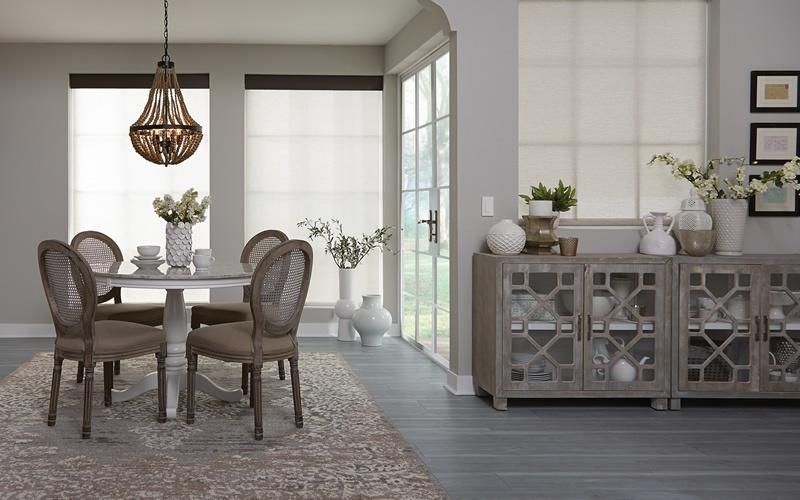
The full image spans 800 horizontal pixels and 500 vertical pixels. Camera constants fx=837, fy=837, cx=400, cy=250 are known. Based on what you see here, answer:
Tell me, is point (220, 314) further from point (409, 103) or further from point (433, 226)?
point (409, 103)

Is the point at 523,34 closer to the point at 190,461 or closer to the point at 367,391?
the point at 367,391

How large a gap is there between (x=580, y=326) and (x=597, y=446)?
84 centimetres

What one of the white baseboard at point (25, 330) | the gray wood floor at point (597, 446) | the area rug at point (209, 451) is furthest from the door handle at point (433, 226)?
the white baseboard at point (25, 330)

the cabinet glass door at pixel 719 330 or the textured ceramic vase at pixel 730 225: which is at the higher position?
the textured ceramic vase at pixel 730 225

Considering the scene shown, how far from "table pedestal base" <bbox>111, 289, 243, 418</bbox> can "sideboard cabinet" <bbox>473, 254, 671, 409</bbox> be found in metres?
1.56

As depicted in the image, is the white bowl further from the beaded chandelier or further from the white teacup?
the beaded chandelier

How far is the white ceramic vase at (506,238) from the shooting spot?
15.3 ft

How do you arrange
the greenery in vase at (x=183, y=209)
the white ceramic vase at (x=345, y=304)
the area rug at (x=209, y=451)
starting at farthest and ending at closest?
1. the white ceramic vase at (x=345, y=304)
2. the greenery in vase at (x=183, y=209)
3. the area rug at (x=209, y=451)

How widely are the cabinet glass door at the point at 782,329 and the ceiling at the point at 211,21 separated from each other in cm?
300

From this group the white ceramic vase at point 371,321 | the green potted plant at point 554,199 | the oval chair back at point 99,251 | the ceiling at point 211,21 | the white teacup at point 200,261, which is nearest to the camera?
the white teacup at point 200,261

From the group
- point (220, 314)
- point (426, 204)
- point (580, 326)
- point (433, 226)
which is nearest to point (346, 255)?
point (426, 204)

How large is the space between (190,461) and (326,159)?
14.0 feet

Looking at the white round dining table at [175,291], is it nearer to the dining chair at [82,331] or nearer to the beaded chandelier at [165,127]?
the dining chair at [82,331]

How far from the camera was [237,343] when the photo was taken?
4027 millimetres
